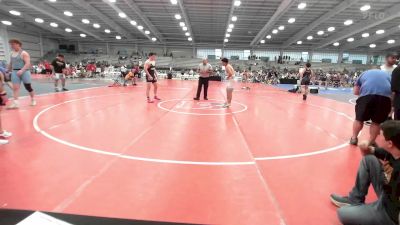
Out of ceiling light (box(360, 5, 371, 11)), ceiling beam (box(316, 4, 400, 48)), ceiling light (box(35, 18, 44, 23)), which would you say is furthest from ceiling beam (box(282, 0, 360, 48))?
ceiling light (box(35, 18, 44, 23))

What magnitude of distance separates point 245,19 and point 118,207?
2744 cm

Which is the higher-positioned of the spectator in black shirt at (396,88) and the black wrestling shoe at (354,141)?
the spectator in black shirt at (396,88)

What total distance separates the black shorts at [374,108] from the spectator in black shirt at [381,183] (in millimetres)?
2487

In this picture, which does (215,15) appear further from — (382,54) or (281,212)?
(382,54)

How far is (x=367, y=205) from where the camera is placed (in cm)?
245

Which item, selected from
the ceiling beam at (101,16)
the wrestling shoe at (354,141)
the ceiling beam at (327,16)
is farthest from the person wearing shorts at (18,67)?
the ceiling beam at (327,16)

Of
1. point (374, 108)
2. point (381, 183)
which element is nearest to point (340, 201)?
point (381, 183)

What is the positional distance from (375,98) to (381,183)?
283cm

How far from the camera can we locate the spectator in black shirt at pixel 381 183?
2.16 metres

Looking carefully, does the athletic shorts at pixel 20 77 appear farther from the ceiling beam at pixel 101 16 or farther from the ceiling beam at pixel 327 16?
the ceiling beam at pixel 327 16

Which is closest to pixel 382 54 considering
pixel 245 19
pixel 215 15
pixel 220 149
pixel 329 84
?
pixel 329 84

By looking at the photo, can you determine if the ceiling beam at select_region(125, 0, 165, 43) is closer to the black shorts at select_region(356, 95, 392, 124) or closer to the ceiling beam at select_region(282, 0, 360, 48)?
the ceiling beam at select_region(282, 0, 360, 48)

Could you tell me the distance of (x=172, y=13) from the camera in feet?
85.9

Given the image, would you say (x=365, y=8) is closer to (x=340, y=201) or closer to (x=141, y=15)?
(x=141, y=15)
